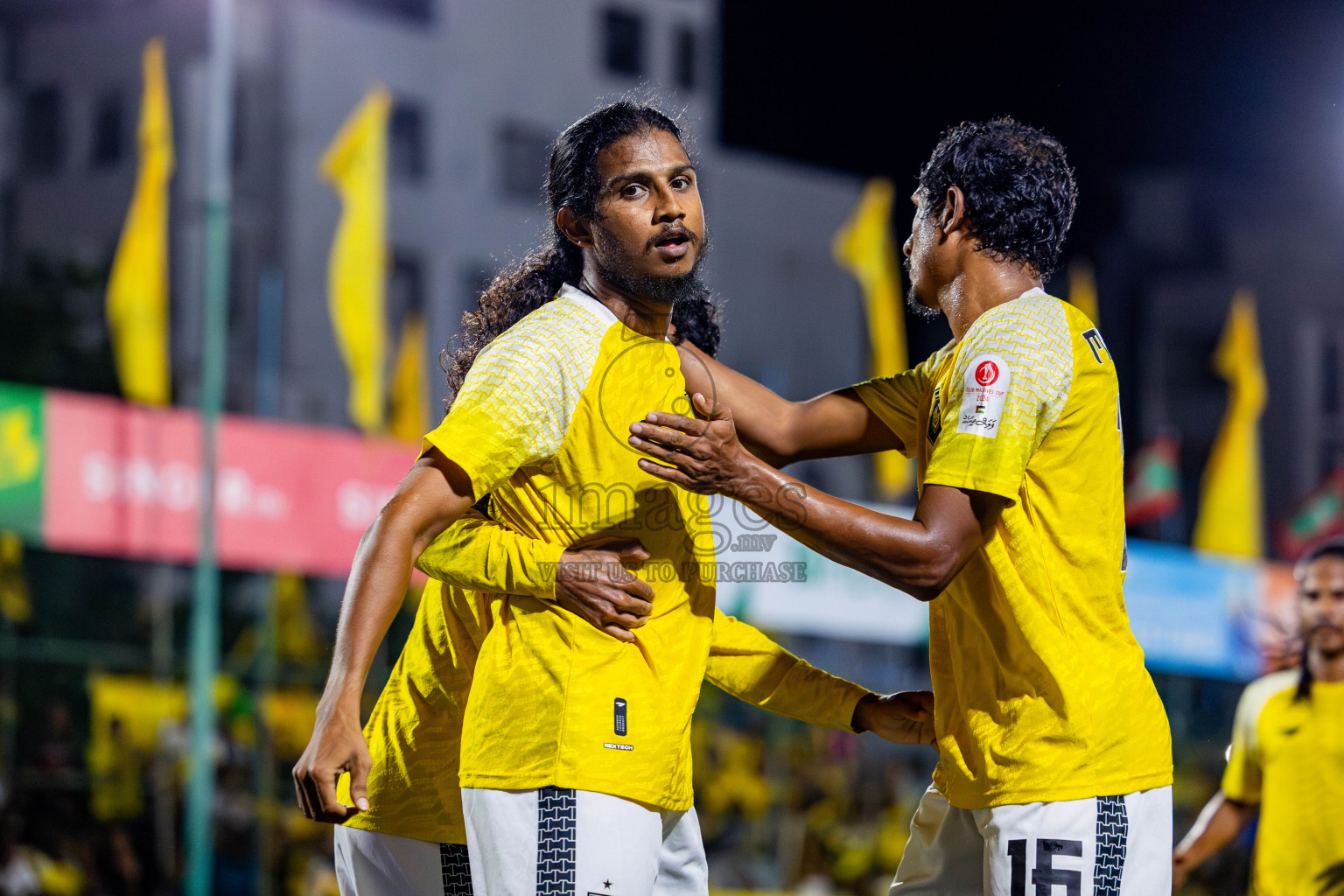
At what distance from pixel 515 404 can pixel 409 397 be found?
11399 mm

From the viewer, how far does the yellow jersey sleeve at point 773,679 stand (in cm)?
321

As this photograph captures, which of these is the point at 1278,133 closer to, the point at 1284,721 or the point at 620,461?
the point at 1284,721

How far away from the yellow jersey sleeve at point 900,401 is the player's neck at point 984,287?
27 centimetres

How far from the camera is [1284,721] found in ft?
16.8

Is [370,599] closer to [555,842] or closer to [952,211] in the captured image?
[555,842]

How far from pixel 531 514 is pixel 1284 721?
342cm

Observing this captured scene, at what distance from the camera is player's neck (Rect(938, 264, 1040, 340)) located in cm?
305

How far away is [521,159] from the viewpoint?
17.1m

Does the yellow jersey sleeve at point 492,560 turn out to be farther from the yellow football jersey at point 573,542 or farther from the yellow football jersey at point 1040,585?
the yellow football jersey at point 1040,585

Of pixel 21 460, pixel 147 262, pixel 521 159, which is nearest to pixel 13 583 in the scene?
pixel 21 460

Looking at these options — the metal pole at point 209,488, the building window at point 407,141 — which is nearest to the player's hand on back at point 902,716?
the metal pole at point 209,488

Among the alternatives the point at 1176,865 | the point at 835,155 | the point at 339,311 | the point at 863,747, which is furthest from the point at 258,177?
the point at 1176,865

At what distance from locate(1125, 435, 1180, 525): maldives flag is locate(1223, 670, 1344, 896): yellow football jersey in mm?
13159

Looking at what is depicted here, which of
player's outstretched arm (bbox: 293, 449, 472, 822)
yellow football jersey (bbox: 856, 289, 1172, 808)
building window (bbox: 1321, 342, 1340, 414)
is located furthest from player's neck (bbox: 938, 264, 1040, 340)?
building window (bbox: 1321, 342, 1340, 414)
